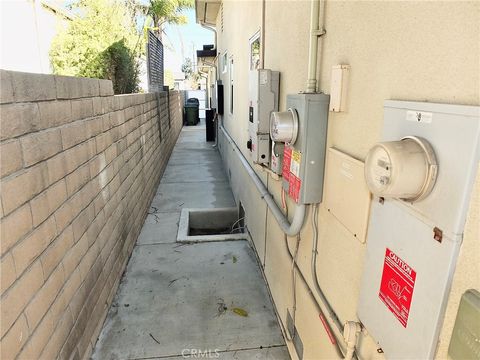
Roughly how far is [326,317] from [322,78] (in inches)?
45.3

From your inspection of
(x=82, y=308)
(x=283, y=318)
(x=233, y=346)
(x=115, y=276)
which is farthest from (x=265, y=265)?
(x=82, y=308)

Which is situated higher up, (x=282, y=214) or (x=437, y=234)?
(x=437, y=234)

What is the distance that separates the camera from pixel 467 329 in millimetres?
689

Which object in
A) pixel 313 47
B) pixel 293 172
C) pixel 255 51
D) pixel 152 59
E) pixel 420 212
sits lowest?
pixel 293 172

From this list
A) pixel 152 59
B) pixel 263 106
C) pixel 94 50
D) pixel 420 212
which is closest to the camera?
pixel 420 212

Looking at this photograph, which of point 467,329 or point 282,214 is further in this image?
point 282,214

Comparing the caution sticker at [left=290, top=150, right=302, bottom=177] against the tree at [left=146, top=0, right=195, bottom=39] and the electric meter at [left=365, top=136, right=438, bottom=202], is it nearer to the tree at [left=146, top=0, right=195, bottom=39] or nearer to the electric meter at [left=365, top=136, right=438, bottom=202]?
the electric meter at [left=365, top=136, right=438, bottom=202]

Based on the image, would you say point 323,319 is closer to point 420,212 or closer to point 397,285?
point 397,285

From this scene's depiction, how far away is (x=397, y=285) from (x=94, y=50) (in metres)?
5.30

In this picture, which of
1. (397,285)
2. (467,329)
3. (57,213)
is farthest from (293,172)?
(57,213)

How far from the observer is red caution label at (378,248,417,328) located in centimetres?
89

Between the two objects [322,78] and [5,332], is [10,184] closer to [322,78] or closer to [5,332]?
[5,332]

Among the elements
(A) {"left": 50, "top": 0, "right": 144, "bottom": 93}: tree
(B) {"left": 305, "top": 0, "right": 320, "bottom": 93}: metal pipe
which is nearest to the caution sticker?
(B) {"left": 305, "top": 0, "right": 320, "bottom": 93}: metal pipe

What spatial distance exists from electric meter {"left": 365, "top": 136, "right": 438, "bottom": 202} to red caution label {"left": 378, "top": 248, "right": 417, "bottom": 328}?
210 mm
